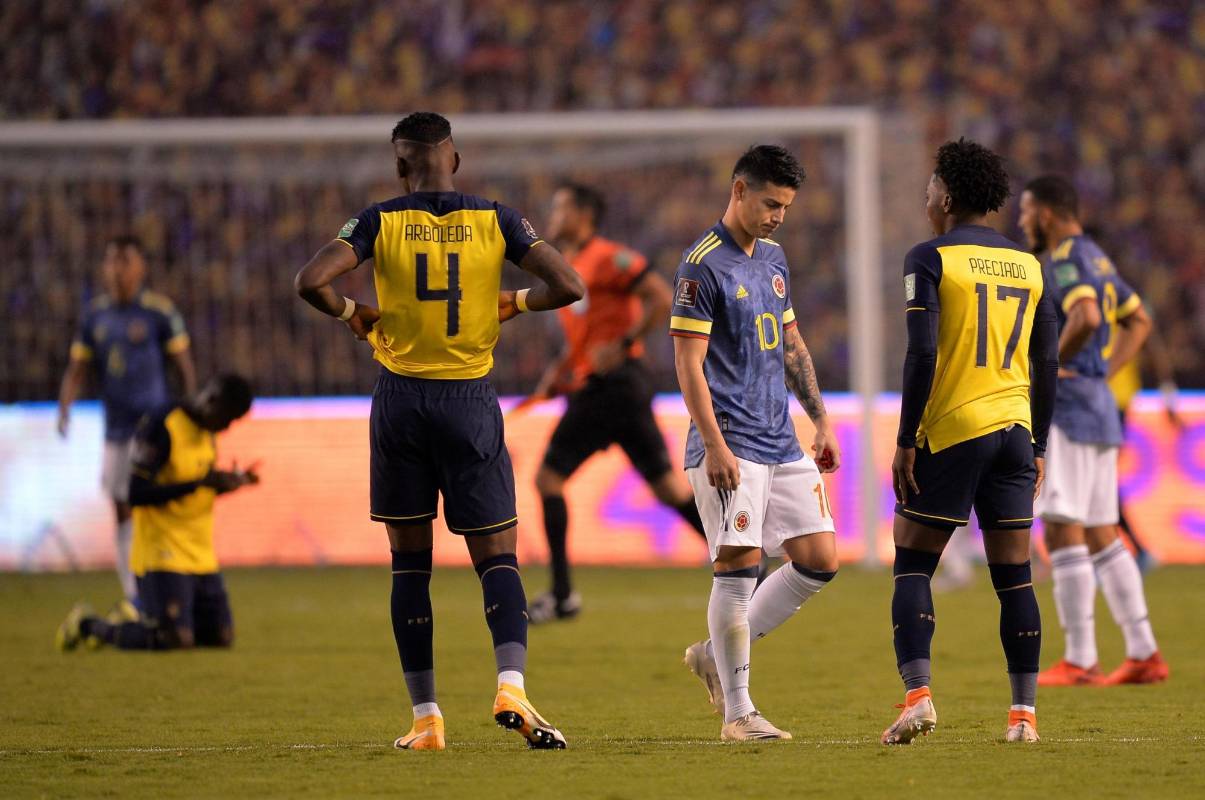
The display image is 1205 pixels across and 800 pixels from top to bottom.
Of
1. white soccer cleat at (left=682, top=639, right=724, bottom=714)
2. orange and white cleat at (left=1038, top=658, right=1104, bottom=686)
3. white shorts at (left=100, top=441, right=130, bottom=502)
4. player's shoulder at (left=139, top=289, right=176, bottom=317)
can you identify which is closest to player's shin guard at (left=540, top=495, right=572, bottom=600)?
white shorts at (left=100, top=441, right=130, bottom=502)

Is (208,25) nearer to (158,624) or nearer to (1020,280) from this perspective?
(158,624)

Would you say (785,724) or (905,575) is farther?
(785,724)

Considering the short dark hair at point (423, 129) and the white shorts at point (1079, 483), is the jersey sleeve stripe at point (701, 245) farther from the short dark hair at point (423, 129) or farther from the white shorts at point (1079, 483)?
the white shorts at point (1079, 483)

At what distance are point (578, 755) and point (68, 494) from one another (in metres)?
9.01

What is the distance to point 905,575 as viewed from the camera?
5562mm

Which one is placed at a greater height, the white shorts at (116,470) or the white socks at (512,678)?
the white shorts at (116,470)

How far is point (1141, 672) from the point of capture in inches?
289

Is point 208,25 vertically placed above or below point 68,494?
above

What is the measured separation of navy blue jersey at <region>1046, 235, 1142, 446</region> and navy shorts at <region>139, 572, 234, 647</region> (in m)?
4.30

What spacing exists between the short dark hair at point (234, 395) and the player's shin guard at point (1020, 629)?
14.2ft

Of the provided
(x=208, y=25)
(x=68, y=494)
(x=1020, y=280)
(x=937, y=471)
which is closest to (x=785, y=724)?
(x=937, y=471)

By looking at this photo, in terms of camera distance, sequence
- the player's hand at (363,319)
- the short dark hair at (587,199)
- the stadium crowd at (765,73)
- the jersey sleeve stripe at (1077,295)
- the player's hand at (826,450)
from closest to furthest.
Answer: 1. the player's hand at (363,319)
2. the player's hand at (826,450)
3. the jersey sleeve stripe at (1077,295)
4. the short dark hair at (587,199)
5. the stadium crowd at (765,73)

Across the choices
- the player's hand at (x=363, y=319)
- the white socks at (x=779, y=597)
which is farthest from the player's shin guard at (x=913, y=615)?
the player's hand at (x=363, y=319)

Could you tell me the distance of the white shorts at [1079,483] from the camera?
24.2 ft
